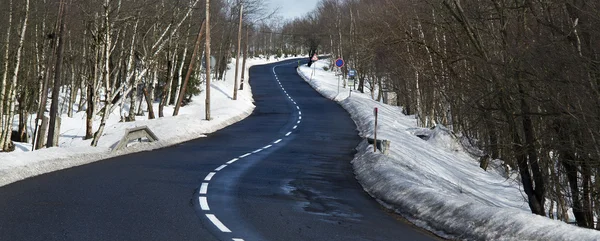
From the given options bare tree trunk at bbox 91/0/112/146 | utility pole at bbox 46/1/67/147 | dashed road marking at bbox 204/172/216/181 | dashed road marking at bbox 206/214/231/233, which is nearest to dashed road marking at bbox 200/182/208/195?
dashed road marking at bbox 204/172/216/181

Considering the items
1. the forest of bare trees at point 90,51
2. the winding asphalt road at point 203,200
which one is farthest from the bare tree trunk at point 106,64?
the winding asphalt road at point 203,200

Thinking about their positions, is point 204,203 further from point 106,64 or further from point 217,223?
point 106,64

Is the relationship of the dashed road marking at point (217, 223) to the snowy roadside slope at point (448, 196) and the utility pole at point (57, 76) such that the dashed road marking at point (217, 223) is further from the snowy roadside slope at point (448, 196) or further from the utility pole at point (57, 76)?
the utility pole at point (57, 76)

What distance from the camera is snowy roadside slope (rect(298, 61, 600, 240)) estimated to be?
9.01 m

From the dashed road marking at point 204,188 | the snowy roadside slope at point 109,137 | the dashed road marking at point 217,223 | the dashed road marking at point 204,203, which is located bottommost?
the snowy roadside slope at point 109,137

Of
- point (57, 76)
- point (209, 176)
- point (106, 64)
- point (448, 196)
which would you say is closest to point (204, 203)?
point (448, 196)

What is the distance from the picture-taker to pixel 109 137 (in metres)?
33.5

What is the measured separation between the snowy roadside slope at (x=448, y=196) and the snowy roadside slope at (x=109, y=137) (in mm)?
6747

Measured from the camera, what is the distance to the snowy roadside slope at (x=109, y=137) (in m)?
15.1

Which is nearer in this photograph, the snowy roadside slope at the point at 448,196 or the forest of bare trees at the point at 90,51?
the snowy roadside slope at the point at 448,196

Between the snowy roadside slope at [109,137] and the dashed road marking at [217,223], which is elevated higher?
the dashed road marking at [217,223]

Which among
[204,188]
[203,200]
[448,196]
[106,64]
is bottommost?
[204,188]

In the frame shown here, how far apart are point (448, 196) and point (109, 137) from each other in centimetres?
2410

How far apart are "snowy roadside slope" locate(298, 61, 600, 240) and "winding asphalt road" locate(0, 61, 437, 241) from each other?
409mm
